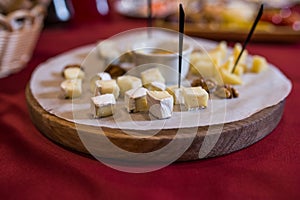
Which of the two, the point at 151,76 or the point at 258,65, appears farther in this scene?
the point at 258,65

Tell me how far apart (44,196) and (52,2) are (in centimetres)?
96

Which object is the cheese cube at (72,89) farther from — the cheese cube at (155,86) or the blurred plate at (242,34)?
the blurred plate at (242,34)

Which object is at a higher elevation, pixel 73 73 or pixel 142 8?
pixel 73 73

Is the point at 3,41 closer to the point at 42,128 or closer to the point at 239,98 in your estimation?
the point at 42,128

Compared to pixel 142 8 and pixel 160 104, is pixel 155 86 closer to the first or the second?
pixel 160 104

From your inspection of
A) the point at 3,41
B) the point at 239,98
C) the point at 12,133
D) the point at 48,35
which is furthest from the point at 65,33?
the point at 239,98

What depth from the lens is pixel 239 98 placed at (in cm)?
69

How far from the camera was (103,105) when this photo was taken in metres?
0.60

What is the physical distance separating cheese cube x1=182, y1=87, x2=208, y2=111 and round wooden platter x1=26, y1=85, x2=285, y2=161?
0.19 feet

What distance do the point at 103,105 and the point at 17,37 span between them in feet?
1.45

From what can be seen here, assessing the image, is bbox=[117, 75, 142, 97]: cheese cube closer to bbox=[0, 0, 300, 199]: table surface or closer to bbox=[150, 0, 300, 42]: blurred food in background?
bbox=[0, 0, 300, 199]: table surface

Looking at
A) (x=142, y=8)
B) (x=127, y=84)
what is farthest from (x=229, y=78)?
(x=142, y=8)

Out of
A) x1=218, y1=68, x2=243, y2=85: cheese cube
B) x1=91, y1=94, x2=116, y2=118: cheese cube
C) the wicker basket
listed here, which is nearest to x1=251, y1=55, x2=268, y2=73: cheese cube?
x1=218, y1=68, x2=243, y2=85: cheese cube

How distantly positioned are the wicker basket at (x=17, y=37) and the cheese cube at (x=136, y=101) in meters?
0.43
